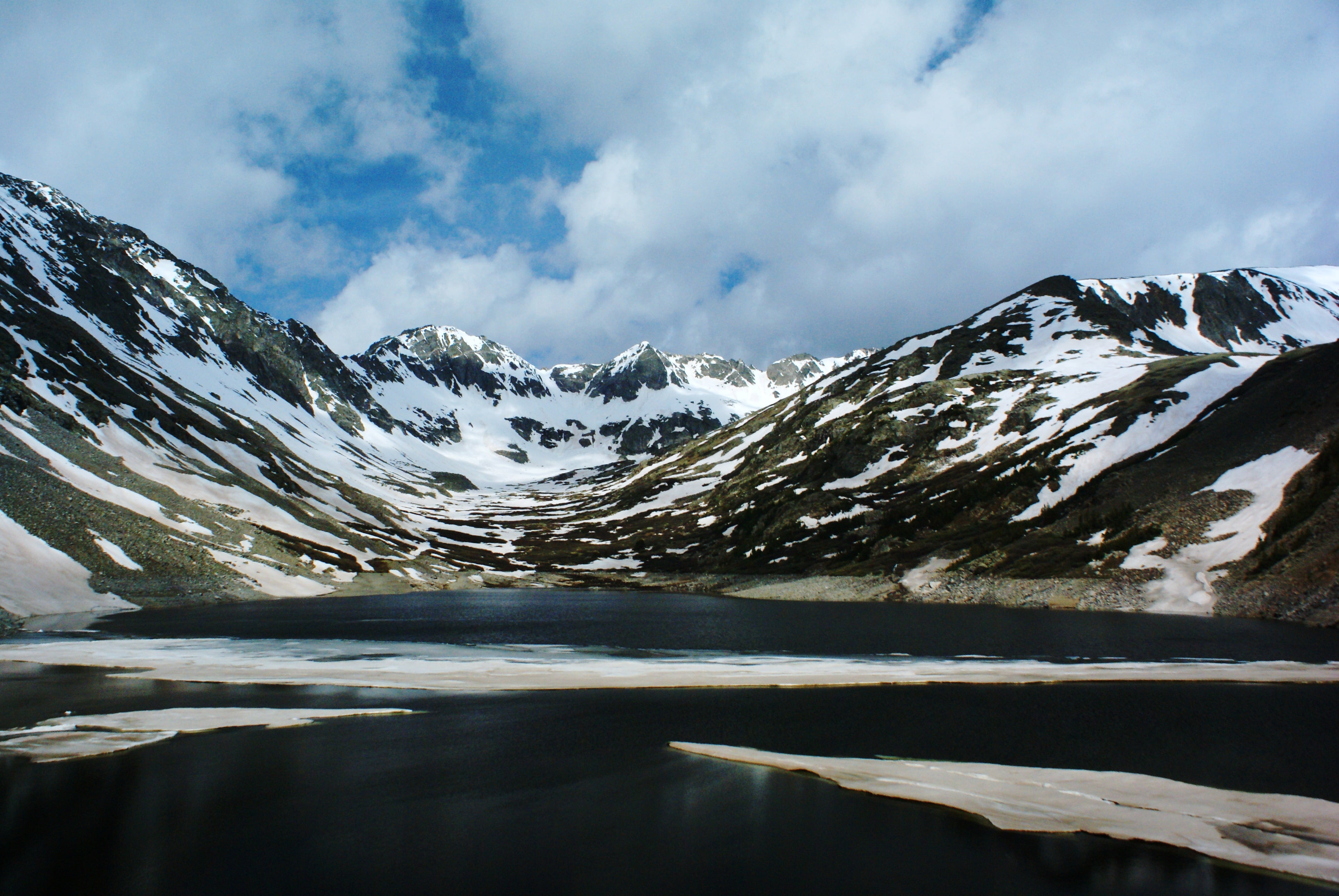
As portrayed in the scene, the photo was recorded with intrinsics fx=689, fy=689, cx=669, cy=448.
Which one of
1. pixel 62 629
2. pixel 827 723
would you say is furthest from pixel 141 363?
pixel 827 723

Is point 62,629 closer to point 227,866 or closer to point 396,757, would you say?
point 396,757

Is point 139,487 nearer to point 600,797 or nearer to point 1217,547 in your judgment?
point 600,797

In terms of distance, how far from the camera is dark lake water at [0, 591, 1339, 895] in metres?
15.1

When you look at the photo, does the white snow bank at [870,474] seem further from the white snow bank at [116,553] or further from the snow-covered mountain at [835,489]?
the white snow bank at [116,553]

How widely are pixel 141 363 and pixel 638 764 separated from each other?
188643mm

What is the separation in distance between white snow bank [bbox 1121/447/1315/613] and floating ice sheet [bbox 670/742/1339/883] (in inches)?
2103

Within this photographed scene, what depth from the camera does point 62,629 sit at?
50.7 m

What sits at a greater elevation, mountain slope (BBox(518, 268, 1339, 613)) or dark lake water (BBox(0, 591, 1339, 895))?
mountain slope (BBox(518, 268, 1339, 613))

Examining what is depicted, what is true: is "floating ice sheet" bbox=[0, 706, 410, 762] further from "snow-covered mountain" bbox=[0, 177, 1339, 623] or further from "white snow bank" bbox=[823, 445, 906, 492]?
"white snow bank" bbox=[823, 445, 906, 492]

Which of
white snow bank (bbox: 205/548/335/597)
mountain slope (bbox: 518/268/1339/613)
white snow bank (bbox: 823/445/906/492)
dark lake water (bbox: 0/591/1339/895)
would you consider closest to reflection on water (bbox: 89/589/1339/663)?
white snow bank (bbox: 205/548/335/597)

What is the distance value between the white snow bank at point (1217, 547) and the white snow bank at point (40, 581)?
321 ft

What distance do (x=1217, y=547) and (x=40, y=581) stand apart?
4289 inches

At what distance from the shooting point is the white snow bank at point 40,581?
185 ft

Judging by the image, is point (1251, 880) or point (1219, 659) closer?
point (1251, 880)
